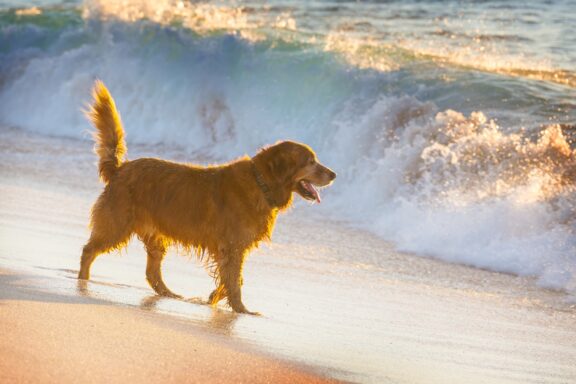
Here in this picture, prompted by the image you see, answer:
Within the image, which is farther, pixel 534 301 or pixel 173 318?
pixel 534 301

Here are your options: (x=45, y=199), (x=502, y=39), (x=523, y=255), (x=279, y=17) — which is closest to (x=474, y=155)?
(x=523, y=255)

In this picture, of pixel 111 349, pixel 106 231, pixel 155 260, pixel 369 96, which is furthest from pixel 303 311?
pixel 369 96

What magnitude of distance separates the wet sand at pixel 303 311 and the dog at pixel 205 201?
343 millimetres

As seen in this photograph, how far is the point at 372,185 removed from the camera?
14.5 m

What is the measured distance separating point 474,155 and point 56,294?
26.7 ft

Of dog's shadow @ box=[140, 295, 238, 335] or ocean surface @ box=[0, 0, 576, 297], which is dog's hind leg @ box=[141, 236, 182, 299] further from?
ocean surface @ box=[0, 0, 576, 297]

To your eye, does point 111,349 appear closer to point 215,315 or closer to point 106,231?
point 215,315

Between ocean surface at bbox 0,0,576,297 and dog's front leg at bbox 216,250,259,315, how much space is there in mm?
3083

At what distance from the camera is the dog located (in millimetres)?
8008

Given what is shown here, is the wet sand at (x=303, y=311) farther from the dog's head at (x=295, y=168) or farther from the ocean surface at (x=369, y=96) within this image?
the dog's head at (x=295, y=168)

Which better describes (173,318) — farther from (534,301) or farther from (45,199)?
(45,199)

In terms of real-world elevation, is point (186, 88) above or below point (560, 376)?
below

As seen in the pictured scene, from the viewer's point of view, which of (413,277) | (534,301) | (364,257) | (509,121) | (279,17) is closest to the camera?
(534,301)

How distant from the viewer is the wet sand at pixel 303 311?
5.78 meters
